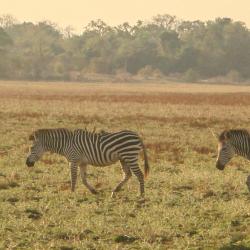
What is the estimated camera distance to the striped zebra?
503 inches

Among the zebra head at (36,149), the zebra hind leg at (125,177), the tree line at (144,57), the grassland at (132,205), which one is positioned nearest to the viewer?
the grassland at (132,205)

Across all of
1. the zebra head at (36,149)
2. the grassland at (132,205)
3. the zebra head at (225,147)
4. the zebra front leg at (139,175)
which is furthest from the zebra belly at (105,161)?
the zebra head at (225,147)

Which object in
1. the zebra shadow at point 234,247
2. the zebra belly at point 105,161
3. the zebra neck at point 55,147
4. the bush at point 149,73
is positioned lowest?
the bush at point 149,73

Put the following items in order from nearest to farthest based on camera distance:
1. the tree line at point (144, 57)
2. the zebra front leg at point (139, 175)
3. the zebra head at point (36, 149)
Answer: the zebra front leg at point (139, 175) < the zebra head at point (36, 149) < the tree line at point (144, 57)

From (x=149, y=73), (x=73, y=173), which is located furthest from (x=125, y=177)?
(x=149, y=73)

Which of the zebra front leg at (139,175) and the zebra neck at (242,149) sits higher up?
the zebra neck at (242,149)

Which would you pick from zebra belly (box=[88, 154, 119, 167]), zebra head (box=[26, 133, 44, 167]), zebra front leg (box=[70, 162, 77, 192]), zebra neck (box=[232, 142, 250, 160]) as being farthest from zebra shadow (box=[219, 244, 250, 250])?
zebra head (box=[26, 133, 44, 167])

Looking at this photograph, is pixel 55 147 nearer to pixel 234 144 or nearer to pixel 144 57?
pixel 234 144

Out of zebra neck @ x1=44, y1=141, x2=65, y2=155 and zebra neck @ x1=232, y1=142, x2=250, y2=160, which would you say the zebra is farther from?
zebra neck @ x1=44, y1=141, x2=65, y2=155

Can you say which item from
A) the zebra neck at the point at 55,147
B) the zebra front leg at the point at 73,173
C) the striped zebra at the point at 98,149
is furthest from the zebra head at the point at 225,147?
the zebra neck at the point at 55,147

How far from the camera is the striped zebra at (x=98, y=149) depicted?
12.8 m

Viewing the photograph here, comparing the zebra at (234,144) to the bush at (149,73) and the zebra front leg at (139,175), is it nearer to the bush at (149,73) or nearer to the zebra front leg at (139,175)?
the zebra front leg at (139,175)

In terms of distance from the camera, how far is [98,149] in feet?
42.2

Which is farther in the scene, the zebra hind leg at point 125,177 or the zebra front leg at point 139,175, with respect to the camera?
the zebra hind leg at point 125,177
